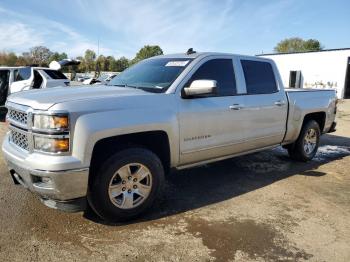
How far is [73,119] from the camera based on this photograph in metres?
3.49

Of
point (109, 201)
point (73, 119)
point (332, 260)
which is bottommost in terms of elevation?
point (332, 260)

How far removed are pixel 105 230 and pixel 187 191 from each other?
5.10ft

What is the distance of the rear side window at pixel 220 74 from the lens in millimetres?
4801

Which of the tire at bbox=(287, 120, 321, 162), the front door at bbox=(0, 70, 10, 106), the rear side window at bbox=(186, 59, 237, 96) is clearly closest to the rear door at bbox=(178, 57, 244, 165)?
the rear side window at bbox=(186, 59, 237, 96)

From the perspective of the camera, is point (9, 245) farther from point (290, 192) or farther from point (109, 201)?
point (290, 192)

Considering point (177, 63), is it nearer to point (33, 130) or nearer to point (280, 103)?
point (280, 103)

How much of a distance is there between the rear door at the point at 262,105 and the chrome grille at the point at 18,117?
2823 millimetres

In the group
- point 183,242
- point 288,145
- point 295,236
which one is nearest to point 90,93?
point 183,242

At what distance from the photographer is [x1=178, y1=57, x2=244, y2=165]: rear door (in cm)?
447

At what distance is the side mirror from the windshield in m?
0.27

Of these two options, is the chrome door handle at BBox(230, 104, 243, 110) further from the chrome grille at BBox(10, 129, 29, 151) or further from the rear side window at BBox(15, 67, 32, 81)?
the rear side window at BBox(15, 67, 32, 81)

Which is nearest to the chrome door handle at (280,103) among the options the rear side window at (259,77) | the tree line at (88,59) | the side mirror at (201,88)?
the rear side window at (259,77)

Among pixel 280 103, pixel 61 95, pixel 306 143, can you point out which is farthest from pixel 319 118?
pixel 61 95

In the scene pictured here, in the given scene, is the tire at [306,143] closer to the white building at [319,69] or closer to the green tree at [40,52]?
the white building at [319,69]
